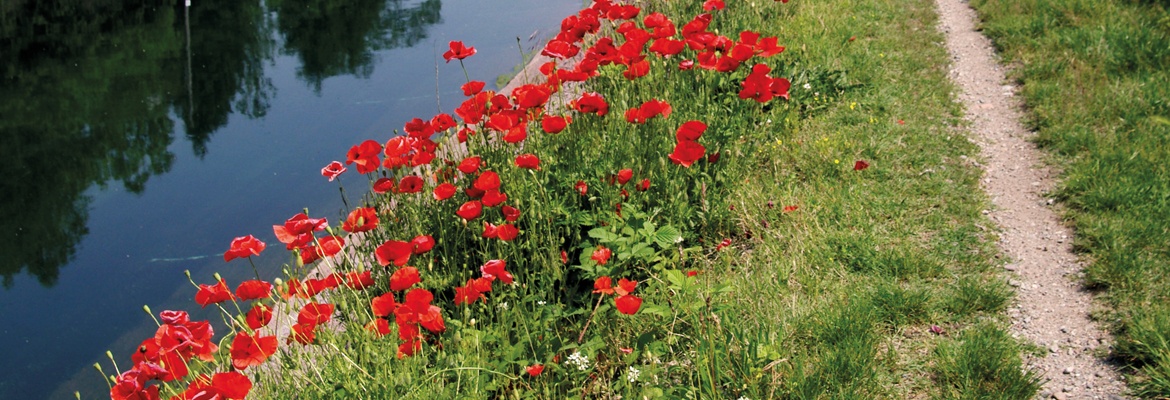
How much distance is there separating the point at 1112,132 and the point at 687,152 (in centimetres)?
255

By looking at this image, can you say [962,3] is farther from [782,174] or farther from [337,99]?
[337,99]

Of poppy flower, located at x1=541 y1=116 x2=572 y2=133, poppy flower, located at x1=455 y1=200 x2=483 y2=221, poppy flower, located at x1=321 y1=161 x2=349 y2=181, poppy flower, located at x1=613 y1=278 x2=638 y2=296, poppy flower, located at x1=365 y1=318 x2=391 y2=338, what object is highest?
poppy flower, located at x1=541 y1=116 x2=572 y2=133

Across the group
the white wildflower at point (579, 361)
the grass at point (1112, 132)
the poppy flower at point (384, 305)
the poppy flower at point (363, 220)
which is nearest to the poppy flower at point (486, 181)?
the poppy flower at point (363, 220)

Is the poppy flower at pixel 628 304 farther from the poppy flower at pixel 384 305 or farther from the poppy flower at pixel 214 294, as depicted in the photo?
the poppy flower at pixel 214 294

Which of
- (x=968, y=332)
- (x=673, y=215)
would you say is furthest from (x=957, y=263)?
(x=673, y=215)

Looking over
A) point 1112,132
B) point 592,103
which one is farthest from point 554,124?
point 1112,132

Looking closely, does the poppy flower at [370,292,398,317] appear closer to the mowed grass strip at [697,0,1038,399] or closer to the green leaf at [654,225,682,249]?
the green leaf at [654,225,682,249]

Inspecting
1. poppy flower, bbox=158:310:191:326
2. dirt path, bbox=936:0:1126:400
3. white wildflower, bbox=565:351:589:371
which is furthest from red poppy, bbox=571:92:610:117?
dirt path, bbox=936:0:1126:400

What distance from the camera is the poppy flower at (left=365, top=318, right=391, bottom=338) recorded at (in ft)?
5.88

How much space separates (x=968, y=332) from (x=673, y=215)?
3.57ft

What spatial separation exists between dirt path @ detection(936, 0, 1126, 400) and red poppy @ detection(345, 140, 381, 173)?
220cm

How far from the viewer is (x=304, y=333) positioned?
1762mm

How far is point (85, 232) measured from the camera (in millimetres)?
3959

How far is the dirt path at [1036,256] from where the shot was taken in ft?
6.86
